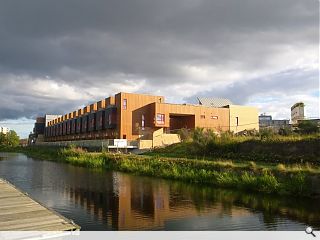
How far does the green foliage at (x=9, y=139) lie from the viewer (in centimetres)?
12069

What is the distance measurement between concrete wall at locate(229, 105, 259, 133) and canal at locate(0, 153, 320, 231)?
47.0 metres

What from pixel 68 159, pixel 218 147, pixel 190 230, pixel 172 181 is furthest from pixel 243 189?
pixel 68 159

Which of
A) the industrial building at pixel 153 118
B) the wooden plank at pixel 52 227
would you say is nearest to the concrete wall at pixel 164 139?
the industrial building at pixel 153 118

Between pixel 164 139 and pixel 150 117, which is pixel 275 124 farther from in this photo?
pixel 150 117

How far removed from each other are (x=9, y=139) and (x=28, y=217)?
120m

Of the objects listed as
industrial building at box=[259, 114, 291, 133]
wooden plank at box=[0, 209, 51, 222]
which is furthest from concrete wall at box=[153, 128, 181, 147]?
wooden plank at box=[0, 209, 51, 222]

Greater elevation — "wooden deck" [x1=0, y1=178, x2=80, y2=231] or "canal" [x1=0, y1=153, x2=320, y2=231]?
"wooden deck" [x1=0, y1=178, x2=80, y2=231]

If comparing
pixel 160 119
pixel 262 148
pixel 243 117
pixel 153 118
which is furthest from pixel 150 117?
pixel 262 148

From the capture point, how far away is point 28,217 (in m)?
11.3

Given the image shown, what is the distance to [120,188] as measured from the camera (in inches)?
862

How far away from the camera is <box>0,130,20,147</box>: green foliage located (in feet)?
396

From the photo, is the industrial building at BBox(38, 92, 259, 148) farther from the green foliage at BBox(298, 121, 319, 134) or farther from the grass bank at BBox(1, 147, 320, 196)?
the grass bank at BBox(1, 147, 320, 196)

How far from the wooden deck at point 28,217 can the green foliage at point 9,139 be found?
114182 millimetres

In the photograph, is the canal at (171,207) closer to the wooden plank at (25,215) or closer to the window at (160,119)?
the wooden plank at (25,215)
